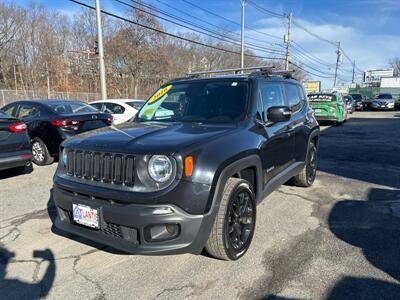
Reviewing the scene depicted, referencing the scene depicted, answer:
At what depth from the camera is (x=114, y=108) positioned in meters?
11.4

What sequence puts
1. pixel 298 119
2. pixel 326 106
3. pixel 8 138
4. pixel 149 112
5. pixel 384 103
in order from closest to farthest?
pixel 149 112 < pixel 298 119 < pixel 8 138 < pixel 326 106 < pixel 384 103

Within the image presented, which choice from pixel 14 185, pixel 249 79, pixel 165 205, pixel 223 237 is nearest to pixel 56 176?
pixel 165 205

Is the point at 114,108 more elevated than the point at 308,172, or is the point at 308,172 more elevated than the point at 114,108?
the point at 114,108

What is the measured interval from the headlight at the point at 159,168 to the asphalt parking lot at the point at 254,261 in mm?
987

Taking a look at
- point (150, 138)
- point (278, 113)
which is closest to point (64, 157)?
point (150, 138)

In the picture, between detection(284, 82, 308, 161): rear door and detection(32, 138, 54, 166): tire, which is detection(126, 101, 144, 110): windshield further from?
detection(284, 82, 308, 161): rear door

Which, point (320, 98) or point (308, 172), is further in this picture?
point (320, 98)

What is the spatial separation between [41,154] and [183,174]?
20.9 ft

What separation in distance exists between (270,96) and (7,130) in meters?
4.90

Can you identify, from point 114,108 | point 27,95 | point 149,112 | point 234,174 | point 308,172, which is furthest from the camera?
point 27,95

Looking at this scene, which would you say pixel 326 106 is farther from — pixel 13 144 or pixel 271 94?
pixel 13 144

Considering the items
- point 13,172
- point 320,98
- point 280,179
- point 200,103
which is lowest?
point 13,172

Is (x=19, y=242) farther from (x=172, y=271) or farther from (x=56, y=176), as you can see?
(x=172, y=271)

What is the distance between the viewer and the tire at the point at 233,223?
3.17 m
